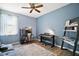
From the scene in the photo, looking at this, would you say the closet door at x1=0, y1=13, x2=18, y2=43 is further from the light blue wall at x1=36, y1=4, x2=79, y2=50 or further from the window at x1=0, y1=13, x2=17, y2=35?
the light blue wall at x1=36, y1=4, x2=79, y2=50

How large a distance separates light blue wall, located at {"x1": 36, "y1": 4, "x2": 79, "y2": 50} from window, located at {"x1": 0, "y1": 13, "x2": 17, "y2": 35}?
1.57 ft

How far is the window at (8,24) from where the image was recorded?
80.6 inches

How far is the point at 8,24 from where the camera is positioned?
209 centimetres

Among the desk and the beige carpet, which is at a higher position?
the desk

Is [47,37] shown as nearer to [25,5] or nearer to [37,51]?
[37,51]

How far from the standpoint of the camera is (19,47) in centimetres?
210

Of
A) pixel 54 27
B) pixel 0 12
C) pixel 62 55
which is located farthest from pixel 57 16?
pixel 0 12

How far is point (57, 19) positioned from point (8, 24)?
1.00 m

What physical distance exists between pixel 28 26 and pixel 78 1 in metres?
1.11

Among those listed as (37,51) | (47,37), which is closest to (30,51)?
(37,51)

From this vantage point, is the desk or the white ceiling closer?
the white ceiling

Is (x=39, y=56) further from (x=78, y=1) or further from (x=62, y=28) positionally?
(x=78, y=1)

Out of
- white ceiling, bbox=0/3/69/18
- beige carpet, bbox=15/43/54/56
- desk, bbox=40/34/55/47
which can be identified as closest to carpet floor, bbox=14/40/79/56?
beige carpet, bbox=15/43/54/56

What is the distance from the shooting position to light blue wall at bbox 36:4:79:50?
6.58 ft
